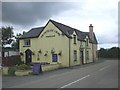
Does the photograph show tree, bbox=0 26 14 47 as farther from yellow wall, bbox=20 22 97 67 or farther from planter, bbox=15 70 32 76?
planter, bbox=15 70 32 76

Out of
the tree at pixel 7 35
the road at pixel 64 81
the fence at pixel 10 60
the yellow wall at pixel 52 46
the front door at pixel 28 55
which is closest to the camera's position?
the road at pixel 64 81

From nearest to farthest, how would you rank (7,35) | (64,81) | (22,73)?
(64,81) → (22,73) → (7,35)

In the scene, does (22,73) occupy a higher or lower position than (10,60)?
lower

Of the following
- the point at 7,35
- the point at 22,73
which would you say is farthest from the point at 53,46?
the point at 7,35

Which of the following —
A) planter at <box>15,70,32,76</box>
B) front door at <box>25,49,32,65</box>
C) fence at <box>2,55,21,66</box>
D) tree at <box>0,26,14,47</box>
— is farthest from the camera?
tree at <box>0,26,14,47</box>

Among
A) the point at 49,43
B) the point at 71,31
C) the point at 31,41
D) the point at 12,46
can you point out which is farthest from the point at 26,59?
the point at 12,46

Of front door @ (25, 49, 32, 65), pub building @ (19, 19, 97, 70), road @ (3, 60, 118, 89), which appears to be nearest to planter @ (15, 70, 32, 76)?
road @ (3, 60, 118, 89)

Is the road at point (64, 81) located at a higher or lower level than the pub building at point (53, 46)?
lower

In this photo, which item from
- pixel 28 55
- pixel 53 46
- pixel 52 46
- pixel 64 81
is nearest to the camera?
pixel 64 81

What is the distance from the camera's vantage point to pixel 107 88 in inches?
503

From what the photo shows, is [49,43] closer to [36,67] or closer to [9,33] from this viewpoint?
[36,67]

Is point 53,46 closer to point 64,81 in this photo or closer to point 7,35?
point 64,81

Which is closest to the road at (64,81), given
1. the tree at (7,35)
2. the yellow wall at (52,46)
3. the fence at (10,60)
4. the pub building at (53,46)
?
the pub building at (53,46)

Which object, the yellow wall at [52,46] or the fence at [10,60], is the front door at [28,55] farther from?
the fence at [10,60]
